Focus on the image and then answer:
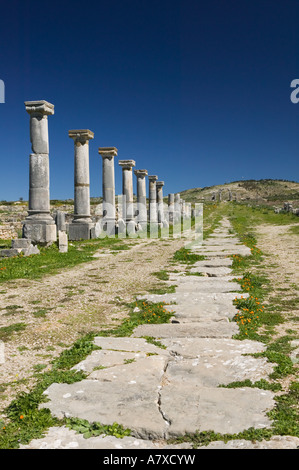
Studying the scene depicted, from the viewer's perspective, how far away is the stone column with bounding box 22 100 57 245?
48.1 ft

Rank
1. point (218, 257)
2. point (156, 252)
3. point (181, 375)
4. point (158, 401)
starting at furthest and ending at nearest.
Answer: point (156, 252), point (218, 257), point (181, 375), point (158, 401)

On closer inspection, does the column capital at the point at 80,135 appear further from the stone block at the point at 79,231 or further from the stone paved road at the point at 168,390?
the stone paved road at the point at 168,390

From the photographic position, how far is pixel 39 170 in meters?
14.9

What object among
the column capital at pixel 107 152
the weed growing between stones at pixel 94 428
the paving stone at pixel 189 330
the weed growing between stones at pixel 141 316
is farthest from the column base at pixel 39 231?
the weed growing between stones at pixel 94 428

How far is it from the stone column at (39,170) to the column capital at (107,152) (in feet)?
23.5

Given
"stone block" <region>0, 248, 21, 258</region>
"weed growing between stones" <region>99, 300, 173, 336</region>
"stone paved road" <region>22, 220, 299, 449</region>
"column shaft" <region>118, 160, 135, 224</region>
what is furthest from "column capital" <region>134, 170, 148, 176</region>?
"stone paved road" <region>22, 220, 299, 449</region>

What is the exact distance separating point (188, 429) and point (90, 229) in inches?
632

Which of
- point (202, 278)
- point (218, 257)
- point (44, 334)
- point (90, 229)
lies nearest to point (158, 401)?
point (44, 334)

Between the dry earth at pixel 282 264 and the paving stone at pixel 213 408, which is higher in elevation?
the dry earth at pixel 282 264

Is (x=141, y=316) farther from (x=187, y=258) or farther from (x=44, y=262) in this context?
(x=44, y=262)

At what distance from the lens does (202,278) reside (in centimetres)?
897

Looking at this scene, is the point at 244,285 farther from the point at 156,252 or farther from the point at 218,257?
the point at 156,252

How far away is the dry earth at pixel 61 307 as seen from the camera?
4.44 m

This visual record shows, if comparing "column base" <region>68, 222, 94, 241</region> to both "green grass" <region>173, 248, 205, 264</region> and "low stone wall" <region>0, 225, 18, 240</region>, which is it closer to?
"low stone wall" <region>0, 225, 18, 240</region>
